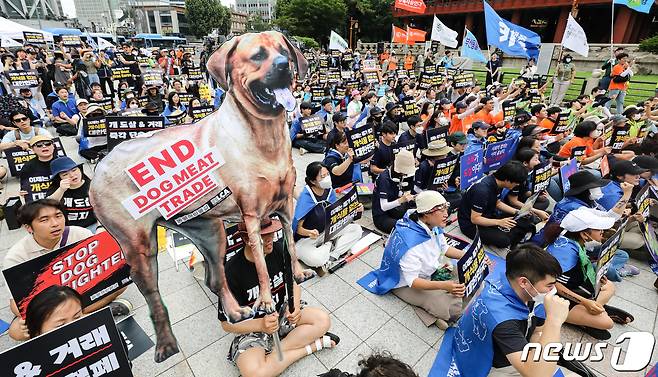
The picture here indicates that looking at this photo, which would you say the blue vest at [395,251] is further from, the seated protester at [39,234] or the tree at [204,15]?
the tree at [204,15]

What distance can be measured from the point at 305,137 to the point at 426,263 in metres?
6.65

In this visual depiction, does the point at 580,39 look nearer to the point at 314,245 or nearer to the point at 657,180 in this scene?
the point at 657,180

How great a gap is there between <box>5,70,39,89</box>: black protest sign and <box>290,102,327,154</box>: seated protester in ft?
25.1

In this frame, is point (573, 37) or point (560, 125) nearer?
point (560, 125)

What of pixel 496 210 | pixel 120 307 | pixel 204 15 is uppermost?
pixel 204 15

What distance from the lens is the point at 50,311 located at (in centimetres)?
221

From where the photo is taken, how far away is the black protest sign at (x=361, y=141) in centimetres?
603

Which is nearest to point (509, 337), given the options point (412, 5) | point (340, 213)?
point (340, 213)

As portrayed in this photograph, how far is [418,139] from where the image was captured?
287 inches

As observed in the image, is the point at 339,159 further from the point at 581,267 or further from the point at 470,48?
the point at 470,48

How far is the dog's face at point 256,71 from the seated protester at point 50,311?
5.77ft

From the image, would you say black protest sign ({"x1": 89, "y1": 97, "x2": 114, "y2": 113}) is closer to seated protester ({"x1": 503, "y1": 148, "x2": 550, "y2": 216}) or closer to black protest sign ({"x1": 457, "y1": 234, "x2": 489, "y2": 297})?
black protest sign ({"x1": 457, "y1": 234, "x2": 489, "y2": 297})

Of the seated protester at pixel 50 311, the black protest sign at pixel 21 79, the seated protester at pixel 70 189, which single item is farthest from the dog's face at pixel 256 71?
the black protest sign at pixel 21 79

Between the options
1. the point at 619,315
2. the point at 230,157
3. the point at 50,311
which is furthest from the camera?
the point at 619,315
